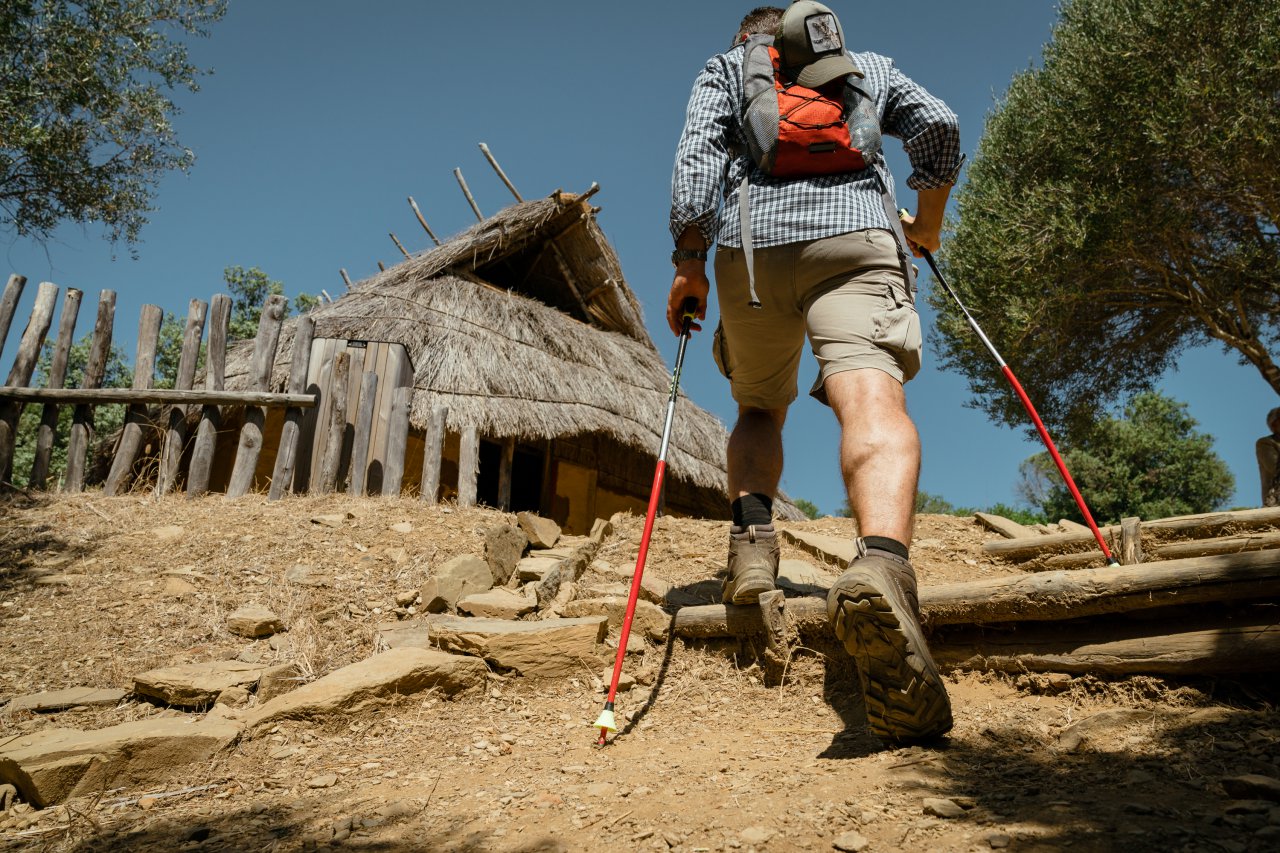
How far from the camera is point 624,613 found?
3.05m

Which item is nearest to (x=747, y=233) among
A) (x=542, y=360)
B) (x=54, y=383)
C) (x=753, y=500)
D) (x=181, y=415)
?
(x=753, y=500)

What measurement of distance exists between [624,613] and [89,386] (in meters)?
5.15

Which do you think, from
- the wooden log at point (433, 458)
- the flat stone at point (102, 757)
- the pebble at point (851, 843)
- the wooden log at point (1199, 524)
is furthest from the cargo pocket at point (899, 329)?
the wooden log at point (433, 458)

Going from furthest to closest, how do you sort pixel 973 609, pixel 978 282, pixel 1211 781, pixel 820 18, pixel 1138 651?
pixel 978 282 < pixel 820 18 < pixel 973 609 < pixel 1138 651 < pixel 1211 781

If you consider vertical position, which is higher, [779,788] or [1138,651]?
[1138,651]

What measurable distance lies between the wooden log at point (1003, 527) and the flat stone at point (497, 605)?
2922 mm

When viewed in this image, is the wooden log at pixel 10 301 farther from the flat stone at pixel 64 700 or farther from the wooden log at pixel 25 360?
the flat stone at pixel 64 700

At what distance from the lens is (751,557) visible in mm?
2619

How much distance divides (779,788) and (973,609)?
897mm

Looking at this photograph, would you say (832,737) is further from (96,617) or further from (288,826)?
(96,617)

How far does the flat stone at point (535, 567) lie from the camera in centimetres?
380

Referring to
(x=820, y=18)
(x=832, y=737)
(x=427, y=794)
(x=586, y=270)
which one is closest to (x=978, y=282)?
(x=586, y=270)

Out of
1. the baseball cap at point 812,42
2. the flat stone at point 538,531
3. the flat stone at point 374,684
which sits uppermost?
the baseball cap at point 812,42

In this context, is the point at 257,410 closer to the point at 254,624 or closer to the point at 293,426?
the point at 293,426
